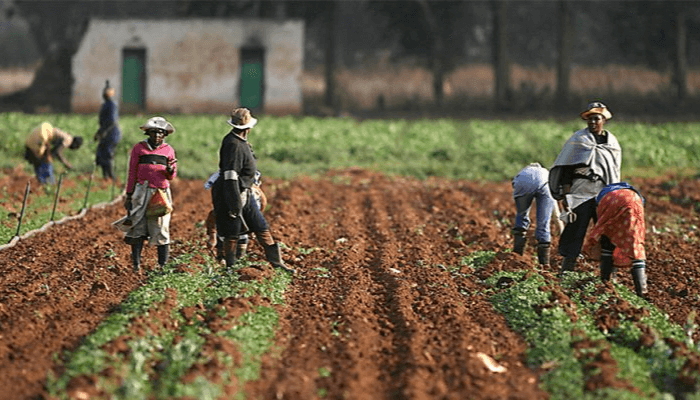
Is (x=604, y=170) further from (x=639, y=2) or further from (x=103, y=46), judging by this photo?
(x=639, y=2)

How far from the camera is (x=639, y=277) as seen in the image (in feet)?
31.4

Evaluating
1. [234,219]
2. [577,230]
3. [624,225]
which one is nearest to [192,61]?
[234,219]

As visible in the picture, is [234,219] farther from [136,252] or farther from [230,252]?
[136,252]

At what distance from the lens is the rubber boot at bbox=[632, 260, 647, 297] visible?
9.52 meters

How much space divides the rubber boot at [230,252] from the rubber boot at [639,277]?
3744 millimetres

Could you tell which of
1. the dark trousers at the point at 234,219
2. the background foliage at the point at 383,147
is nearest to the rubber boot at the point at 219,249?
the dark trousers at the point at 234,219

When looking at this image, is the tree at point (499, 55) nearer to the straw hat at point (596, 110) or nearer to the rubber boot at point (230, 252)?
the straw hat at point (596, 110)

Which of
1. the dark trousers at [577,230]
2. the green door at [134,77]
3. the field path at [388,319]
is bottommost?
the field path at [388,319]

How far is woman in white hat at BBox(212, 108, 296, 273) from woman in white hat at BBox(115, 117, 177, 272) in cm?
52

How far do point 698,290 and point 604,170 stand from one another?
5.07 feet

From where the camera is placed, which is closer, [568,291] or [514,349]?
[514,349]

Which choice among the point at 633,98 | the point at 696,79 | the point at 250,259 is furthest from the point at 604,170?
the point at 696,79

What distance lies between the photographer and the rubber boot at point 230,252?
396 inches

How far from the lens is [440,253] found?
11867 mm
